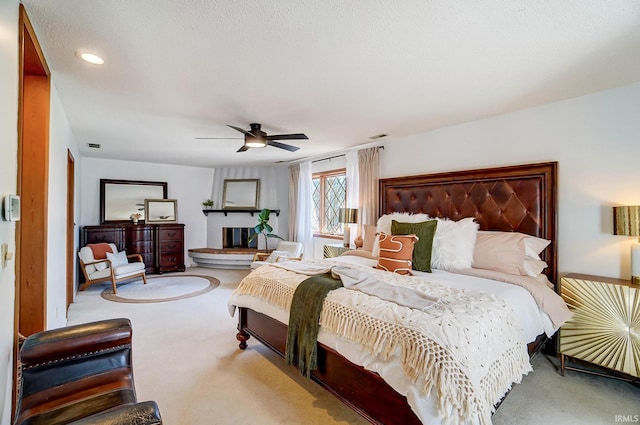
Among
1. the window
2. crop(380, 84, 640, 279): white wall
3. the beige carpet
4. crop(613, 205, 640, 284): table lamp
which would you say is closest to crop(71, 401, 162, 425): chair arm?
the beige carpet

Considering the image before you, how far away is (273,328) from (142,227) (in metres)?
4.89

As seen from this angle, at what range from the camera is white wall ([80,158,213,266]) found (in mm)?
6004

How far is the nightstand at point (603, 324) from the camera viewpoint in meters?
2.23

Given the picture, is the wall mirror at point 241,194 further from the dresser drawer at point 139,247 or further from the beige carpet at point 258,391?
the beige carpet at point 258,391

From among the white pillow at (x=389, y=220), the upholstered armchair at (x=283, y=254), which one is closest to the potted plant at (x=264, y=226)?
the upholstered armchair at (x=283, y=254)

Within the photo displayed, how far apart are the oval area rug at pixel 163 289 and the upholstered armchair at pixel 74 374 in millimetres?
3154

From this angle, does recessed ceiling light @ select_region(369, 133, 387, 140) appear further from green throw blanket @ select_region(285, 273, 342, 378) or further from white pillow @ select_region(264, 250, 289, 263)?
white pillow @ select_region(264, 250, 289, 263)

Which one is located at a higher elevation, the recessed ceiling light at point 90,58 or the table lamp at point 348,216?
the recessed ceiling light at point 90,58

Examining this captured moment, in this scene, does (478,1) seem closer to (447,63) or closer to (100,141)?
(447,63)

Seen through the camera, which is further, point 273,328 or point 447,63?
point 273,328

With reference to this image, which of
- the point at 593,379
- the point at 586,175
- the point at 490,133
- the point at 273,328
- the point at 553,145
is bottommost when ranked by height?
the point at 593,379

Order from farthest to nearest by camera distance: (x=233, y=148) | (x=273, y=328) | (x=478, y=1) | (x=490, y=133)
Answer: (x=233, y=148) → (x=490, y=133) → (x=273, y=328) → (x=478, y=1)

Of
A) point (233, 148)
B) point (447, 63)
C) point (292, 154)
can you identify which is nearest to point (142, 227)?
point (233, 148)

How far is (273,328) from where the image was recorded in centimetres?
259
